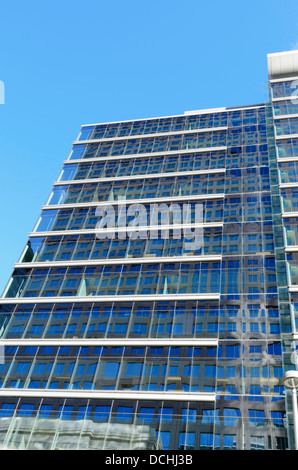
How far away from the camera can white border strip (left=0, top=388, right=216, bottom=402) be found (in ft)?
106

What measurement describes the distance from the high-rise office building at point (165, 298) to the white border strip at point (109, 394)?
0.32 ft

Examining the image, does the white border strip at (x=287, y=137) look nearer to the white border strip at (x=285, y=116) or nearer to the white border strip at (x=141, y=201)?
the white border strip at (x=285, y=116)

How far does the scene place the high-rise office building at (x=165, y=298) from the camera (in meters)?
31.6

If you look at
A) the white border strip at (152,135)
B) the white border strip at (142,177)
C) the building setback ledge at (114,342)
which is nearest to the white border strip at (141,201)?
the white border strip at (142,177)

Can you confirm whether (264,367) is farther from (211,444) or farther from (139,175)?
(139,175)

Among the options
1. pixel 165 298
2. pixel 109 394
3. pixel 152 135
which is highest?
pixel 152 135

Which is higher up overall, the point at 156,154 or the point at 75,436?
the point at 156,154

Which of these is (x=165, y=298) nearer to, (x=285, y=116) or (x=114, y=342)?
(x=114, y=342)

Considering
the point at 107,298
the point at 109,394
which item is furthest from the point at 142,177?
the point at 109,394

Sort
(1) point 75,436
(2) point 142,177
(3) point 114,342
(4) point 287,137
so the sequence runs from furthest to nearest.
A: (2) point 142,177 < (4) point 287,137 < (3) point 114,342 < (1) point 75,436

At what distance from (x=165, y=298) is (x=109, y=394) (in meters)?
9.28

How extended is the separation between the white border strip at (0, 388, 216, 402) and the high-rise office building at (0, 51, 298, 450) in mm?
Result: 97

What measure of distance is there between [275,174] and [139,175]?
15.0 metres

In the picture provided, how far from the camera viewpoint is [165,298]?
38.9m
